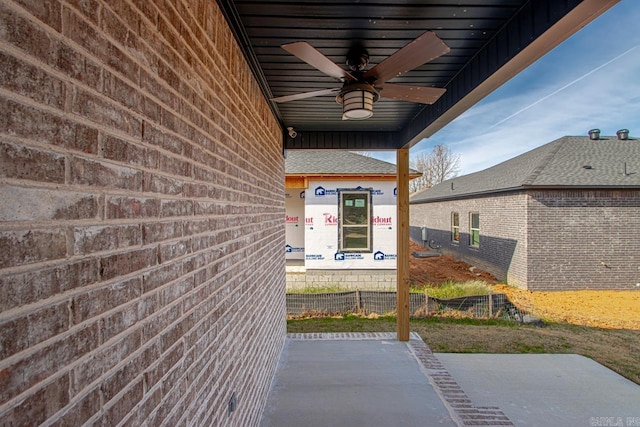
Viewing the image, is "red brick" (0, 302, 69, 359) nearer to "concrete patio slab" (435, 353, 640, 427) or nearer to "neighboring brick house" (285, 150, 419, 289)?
"concrete patio slab" (435, 353, 640, 427)

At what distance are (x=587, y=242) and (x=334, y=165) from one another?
7.55 meters

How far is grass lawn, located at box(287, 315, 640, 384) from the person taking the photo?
5.11 metres

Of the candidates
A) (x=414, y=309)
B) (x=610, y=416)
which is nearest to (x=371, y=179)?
(x=414, y=309)

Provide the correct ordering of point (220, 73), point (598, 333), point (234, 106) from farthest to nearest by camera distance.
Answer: point (598, 333) < point (234, 106) < point (220, 73)

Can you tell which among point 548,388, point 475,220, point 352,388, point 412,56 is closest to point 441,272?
point 475,220

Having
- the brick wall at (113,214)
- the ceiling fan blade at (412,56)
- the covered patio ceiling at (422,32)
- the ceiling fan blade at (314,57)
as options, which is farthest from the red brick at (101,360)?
the ceiling fan blade at (412,56)

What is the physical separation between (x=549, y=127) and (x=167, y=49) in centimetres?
2093

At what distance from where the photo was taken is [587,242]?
9062mm

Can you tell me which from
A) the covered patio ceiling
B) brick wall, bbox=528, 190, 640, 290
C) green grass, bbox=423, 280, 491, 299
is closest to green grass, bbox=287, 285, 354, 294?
green grass, bbox=423, 280, 491, 299

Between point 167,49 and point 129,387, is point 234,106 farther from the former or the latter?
point 129,387

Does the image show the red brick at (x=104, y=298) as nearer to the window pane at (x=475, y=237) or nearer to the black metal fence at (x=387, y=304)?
the black metal fence at (x=387, y=304)

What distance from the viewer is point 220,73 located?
1913 mm

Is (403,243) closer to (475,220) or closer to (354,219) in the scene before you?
(354,219)

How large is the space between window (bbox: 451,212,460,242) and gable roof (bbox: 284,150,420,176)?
20.8ft
